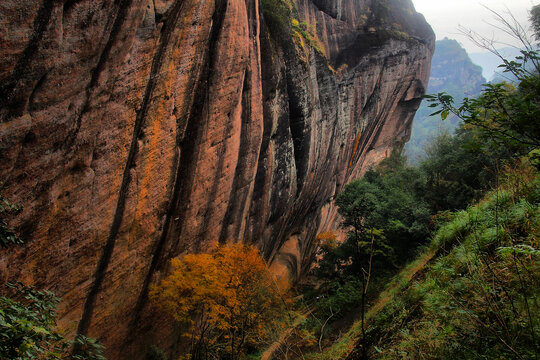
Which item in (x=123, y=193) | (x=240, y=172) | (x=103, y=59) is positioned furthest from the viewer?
(x=240, y=172)

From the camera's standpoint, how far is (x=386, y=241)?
17625 millimetres

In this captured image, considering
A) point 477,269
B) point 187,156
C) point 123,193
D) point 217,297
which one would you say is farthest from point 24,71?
point 477,269

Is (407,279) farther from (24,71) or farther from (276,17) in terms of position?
(276,17)

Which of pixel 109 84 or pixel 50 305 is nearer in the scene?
pixel 50 305

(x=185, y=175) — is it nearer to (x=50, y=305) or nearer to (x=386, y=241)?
(x=50, y=305)

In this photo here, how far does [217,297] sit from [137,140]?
19.7 ft

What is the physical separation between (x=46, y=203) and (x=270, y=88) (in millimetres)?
10701

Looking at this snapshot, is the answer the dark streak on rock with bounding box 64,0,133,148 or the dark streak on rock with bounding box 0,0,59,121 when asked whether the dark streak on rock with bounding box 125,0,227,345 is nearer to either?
the dark streak on rock with bounding box 64,0,133,148

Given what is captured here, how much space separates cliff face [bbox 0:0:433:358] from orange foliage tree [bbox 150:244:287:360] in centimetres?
79

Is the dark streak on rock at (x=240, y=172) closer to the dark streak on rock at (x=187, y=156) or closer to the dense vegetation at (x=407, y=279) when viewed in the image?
the dense vegetation at (x=407, y=279)

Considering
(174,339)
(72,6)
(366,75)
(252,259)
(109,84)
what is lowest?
(174,339)

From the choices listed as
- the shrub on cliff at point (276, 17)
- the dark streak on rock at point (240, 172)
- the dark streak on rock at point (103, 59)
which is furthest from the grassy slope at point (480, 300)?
the shrub on cliff at point (276, 17)

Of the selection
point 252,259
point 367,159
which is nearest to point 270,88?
point 252,259

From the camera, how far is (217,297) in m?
12.8
